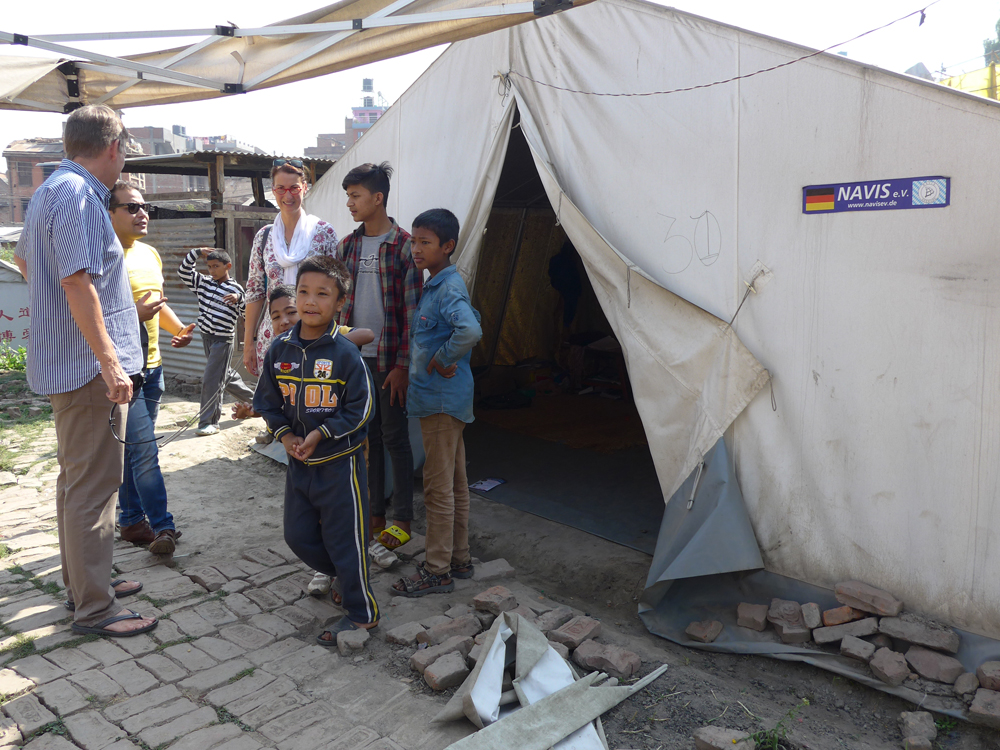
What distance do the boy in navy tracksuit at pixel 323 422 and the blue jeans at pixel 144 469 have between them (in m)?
0.96

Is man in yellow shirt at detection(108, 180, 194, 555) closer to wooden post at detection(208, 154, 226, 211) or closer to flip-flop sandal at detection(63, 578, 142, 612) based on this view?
flip-flop sandal at detection(63, 578, 142, 612)

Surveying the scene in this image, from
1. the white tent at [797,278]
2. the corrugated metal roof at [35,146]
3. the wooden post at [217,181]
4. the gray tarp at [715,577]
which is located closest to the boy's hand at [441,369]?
the white tent at [797,278]

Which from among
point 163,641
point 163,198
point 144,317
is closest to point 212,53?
A: point 144,317

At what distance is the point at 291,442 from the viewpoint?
2861mm

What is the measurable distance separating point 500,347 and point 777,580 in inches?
191

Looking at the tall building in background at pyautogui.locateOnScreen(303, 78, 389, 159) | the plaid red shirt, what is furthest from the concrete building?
the plaid red shirt

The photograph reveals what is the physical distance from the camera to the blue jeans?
3545 mm

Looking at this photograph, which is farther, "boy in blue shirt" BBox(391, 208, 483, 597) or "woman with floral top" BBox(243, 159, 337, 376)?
"woman with floral top" BBox(243, 159, 337, 376)

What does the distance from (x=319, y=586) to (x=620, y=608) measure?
1.51 meters

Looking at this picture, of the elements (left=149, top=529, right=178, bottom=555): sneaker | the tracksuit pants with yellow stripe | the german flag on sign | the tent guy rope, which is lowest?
(left=149, top=529, right=178, bottom=555): sneaker

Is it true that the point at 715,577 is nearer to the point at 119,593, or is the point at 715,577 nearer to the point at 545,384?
the point at 119,593

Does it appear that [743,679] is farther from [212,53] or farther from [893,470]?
A: [212,53]

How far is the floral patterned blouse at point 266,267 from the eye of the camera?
3906 millimetres

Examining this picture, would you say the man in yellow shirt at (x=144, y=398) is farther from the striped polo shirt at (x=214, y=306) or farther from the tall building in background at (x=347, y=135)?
the tall building in background at (x=347, y=135)
